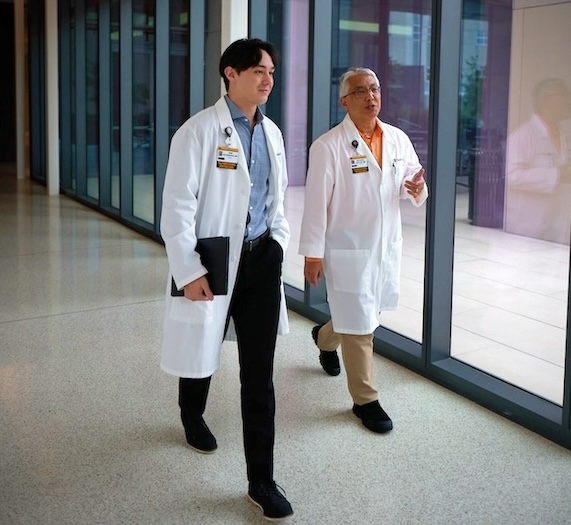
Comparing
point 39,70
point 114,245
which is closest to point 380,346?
point 114,245

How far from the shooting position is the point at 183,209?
10.2ft

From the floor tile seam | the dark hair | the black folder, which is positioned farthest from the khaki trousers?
the floor tile seam

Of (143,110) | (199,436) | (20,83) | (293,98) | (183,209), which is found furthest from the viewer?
(20,83)

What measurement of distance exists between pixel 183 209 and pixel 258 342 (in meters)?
0.60

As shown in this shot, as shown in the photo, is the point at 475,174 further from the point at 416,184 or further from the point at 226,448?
the point at 226,448

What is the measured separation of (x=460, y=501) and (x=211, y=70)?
18.2ft

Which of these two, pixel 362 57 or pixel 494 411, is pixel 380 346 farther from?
pixel 362 57

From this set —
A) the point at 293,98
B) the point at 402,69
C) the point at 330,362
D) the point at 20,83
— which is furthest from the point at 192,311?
the point at 20,83

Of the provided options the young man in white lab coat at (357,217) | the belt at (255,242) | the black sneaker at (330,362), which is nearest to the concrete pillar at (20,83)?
the black sneaker at (330,362)

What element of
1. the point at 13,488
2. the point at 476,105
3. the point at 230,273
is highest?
the point at 476,105

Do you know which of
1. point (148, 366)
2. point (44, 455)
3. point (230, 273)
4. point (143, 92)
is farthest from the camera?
point (143, 92)

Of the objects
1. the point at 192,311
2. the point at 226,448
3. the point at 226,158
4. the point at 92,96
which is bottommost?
the point at 226,448

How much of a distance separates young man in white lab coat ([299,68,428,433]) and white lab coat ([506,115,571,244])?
0.53 metres

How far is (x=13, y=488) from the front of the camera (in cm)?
334
